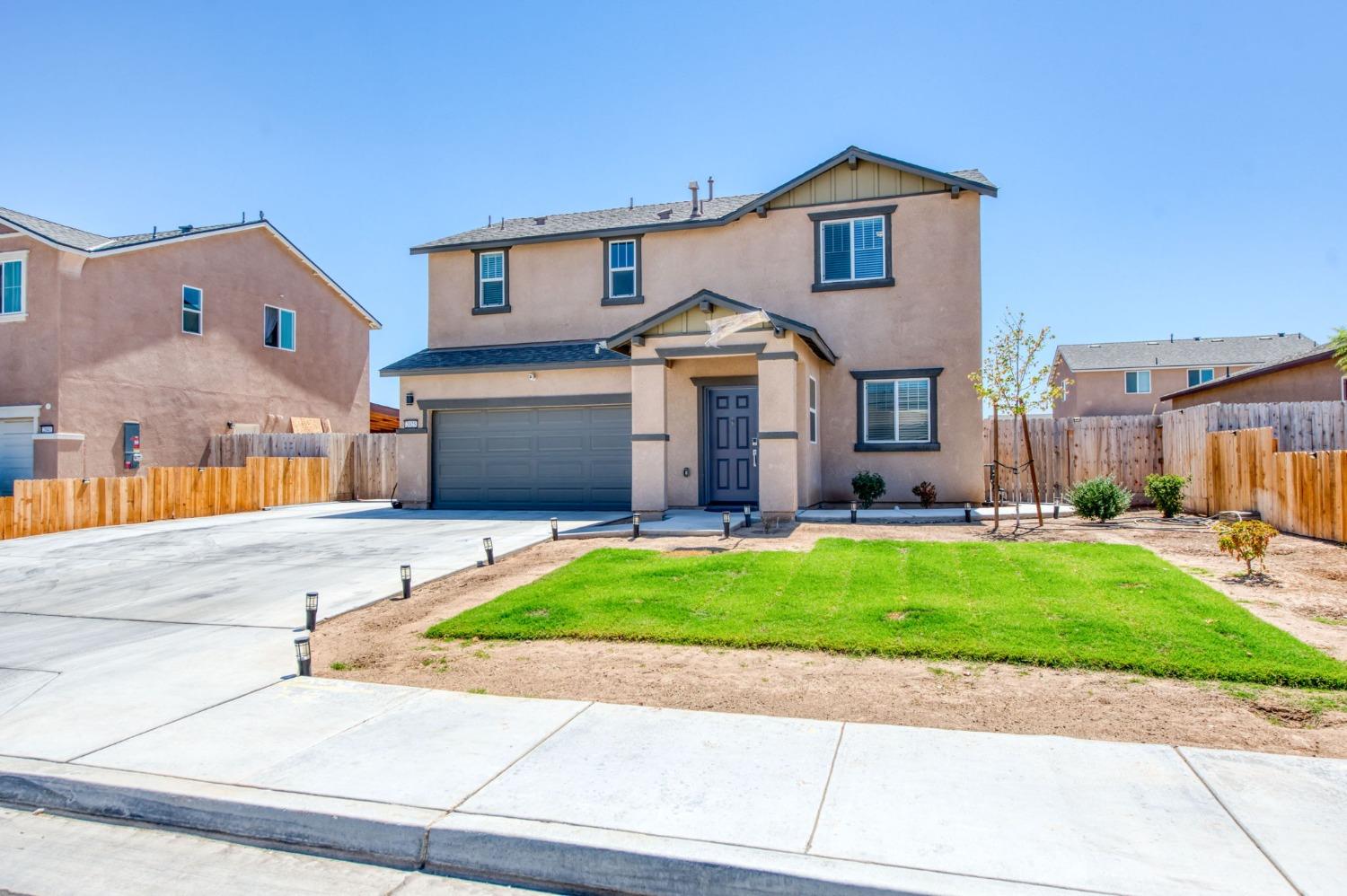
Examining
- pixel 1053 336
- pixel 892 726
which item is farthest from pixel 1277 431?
pixel 892 726

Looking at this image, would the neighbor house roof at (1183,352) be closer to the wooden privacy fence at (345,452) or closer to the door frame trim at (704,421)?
the door frame trim at (704,421)

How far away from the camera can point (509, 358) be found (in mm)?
18781

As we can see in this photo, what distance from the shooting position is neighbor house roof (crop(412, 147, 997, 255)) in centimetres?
1703

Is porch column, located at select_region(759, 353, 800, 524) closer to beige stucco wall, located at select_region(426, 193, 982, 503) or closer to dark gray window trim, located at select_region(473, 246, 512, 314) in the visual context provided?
beige stucco wall, located at select_region(426, 193, 982, 503)

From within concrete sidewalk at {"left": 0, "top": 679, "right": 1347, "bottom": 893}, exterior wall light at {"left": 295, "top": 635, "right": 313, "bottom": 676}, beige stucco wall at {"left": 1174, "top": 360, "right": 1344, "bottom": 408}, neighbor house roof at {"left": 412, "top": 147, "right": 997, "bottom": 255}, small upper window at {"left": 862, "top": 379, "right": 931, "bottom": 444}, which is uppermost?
neighbor house roof at {"left": 412, "top": 147, "right": 997, "bottom": 255}

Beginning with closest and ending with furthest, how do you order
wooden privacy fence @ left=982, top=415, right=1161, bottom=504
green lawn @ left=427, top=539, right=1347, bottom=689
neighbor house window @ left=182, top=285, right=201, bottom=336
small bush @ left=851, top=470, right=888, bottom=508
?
1. green lawn @ left=427, top=539, right=1347, bottom=689
2. small bush @ left=851, top=470, right=888, bottom=508
3. wooden privacy fence @ left=982, top=415, right=1161, bottom=504
4. neighbor house window @ left=182, top=285, right=201, bottom=336

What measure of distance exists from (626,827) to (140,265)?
24089 mm

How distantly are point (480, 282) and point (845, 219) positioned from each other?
8.98 m

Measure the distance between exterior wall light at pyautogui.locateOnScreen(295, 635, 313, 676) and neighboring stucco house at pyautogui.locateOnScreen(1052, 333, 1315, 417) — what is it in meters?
41.3

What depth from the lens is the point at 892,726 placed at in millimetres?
5160

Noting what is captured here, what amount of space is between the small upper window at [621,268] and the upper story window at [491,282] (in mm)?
2680

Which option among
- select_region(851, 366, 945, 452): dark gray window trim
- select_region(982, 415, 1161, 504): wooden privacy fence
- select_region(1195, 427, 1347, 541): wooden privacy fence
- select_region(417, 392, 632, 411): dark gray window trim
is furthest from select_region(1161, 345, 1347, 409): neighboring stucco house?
select_region(417, 392, 632, 411): dark gray window trim

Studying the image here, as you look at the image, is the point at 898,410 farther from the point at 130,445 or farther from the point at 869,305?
the point at 130,445

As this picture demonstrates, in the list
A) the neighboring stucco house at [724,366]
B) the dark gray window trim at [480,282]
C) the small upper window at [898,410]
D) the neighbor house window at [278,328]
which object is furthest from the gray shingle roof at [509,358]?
the neighbor house window at [278,328]
